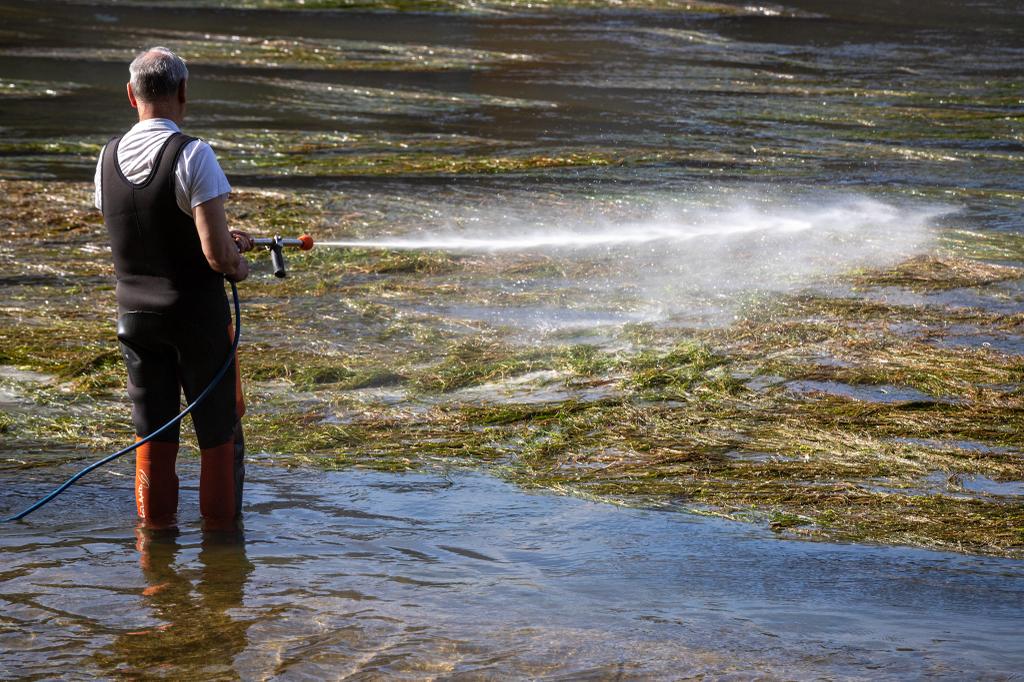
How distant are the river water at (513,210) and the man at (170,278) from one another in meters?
0.28

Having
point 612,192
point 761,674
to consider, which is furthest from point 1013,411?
point 612,192

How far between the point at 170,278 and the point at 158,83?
0.65m

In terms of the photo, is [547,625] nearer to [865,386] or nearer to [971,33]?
[865,386]

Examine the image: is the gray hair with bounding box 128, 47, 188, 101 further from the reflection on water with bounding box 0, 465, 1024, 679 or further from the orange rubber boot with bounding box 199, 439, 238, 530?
the reflection on water with bounding box 0, 465, 1024, 679

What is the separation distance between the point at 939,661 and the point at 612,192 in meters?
8.98

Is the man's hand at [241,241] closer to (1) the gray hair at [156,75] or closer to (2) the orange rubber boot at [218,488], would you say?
(1) the gray hair at [156,75]

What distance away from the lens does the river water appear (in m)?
4.02

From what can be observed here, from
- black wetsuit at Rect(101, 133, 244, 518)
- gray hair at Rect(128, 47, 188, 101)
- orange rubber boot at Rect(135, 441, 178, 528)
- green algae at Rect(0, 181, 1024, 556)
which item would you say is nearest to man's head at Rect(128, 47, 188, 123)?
gray hair at Rect(128, 47, 188, 101)

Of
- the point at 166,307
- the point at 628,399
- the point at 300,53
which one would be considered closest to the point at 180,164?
the point at 166,307

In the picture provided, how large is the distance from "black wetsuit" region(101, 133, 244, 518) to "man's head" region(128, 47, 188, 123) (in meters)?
0.14

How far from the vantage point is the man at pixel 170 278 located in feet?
14.2

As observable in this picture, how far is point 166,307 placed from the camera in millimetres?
4527

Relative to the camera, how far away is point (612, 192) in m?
12.6

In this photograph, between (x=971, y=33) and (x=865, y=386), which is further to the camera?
(x=971, y=33)
